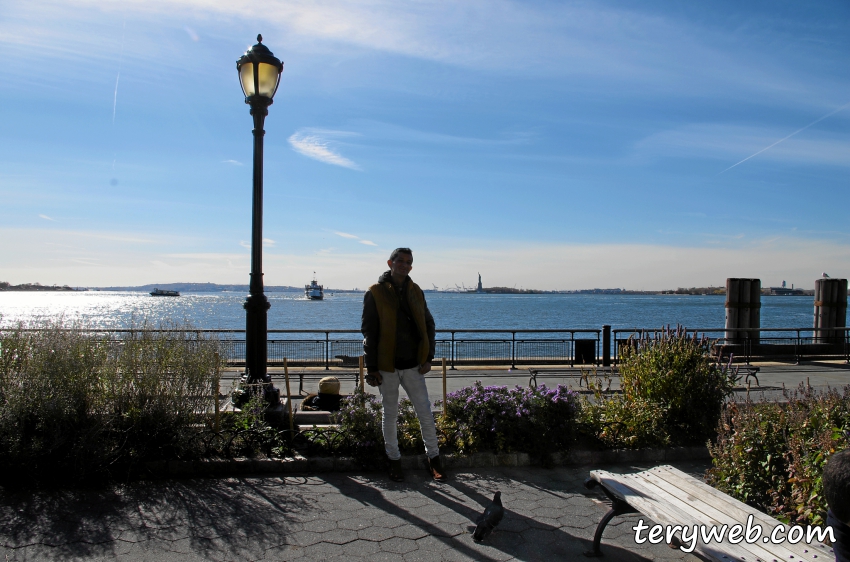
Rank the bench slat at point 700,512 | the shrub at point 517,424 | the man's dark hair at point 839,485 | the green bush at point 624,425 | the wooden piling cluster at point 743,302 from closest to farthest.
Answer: the man's dark hair at point 839,485 → the bench slat at point 700,512 → the shrub at point 517,424 → the green bush at point 624,425 → the wooden piling cluster at point 743,302

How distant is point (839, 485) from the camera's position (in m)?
2.30

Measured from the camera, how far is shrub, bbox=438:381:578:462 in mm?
5461

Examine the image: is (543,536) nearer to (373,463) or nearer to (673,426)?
(373,463)

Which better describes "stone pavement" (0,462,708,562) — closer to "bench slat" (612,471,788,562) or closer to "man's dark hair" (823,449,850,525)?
"bench slat" (612,471,788,562)

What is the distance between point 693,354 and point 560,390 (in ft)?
5.12

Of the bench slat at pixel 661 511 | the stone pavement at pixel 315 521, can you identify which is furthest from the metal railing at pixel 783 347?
the bench slat at pixel 661 511

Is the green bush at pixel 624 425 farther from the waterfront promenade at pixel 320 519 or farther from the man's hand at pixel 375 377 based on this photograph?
the man's hand at pixel 375 377

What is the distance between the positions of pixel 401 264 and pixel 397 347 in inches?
28.1

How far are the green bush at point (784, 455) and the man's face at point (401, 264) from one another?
2.73 meters

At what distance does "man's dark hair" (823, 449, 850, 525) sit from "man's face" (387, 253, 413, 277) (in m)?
3.37

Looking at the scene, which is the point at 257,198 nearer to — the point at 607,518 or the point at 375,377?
the point at 375,377

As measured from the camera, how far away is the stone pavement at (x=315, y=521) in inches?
145

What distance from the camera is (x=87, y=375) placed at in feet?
16.5

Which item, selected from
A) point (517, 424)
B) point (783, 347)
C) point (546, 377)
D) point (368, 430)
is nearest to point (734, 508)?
point (517, 424)
